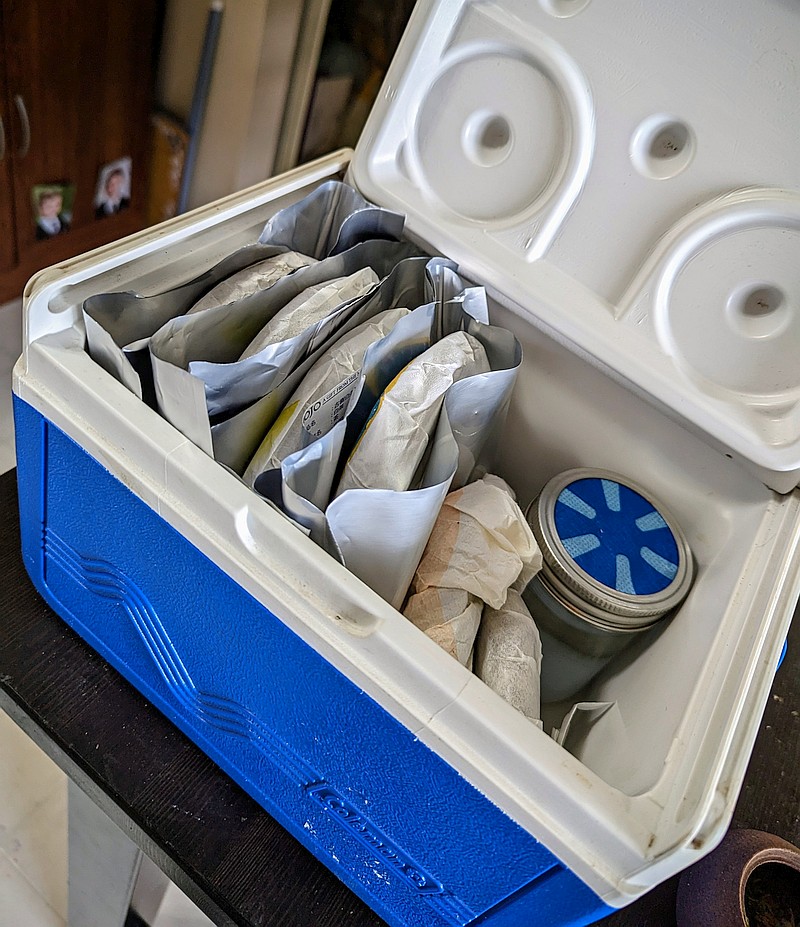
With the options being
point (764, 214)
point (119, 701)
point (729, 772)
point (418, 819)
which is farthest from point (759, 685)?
point (119, 701)

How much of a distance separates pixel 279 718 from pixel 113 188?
144cm

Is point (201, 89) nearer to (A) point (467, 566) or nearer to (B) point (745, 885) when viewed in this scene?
(A) point (467, 566)

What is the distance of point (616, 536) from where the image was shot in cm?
64

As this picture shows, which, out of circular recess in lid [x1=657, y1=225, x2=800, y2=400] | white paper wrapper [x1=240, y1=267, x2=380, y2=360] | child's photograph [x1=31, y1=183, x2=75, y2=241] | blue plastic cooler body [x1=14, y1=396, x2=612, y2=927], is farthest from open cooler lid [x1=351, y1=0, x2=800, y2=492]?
child's photograph [x1=31, y1=183, x2=75, y2=241]

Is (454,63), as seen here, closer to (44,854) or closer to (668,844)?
(668,844)

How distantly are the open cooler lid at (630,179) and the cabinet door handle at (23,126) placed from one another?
91 centimetres

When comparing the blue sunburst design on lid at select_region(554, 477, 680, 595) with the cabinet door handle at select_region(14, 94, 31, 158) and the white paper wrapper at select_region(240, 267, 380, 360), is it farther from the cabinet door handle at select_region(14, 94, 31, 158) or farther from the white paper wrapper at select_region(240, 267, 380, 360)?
the cabinet door handle at select_region(14, 94, 31, 158)

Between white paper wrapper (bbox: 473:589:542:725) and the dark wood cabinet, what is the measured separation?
1.21 m

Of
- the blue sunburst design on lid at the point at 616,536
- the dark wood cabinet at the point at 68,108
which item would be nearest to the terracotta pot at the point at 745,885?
the blue sunburst design on lid at the point at 616,536

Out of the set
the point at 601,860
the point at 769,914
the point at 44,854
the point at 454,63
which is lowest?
the point at 44,854

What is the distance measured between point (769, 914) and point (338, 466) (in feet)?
1.37

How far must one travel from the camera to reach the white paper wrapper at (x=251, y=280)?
606 millimetres

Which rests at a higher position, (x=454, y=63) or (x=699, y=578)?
(x=454, y=63)

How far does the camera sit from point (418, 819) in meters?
0.48
